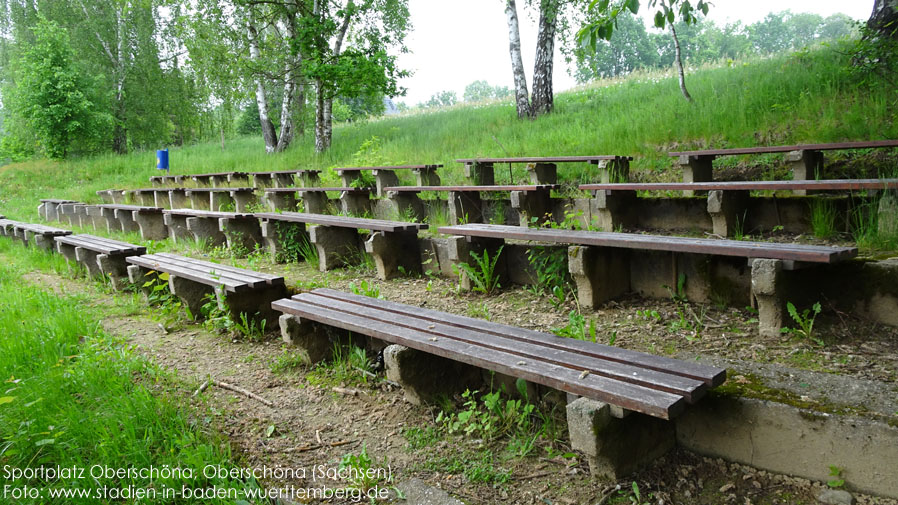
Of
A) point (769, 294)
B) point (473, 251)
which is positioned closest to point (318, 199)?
point (473, 251)

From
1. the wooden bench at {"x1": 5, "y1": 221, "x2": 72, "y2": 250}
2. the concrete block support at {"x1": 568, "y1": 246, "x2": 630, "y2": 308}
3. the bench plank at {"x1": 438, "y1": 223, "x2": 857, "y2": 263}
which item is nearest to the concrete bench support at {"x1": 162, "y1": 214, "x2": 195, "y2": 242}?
the wooden bench at {"x1": 5, "y1": 221, "x2": 72, "y2": 250}

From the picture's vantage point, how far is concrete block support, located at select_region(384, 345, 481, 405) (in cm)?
266

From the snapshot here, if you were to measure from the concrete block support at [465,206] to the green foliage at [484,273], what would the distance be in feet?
4.46

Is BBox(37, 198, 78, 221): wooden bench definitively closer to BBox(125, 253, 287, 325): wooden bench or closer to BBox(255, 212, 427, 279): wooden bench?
BBox(255, 212, 427, 279): wooden bench

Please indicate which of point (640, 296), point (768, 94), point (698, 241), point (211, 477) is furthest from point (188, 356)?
point (768, 94)

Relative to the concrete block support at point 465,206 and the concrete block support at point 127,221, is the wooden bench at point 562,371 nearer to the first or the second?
the concrete block support at point 465,206

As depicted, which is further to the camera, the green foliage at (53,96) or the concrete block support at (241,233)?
the green foliage at (53,96)

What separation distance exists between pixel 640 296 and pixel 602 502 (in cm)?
181

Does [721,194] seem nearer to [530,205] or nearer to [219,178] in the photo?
[530,205]

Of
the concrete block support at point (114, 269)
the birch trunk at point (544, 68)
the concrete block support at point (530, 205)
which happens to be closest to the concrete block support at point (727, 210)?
the concrete block support at point (530, 205)

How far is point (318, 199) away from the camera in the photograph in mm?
7281

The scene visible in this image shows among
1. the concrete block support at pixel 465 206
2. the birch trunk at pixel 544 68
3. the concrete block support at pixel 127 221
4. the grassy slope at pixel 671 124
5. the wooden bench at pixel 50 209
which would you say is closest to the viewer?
the grassy slope at pixel 671 124

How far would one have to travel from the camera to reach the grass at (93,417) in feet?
7.93

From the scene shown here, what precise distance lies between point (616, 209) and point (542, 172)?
4.96 ft
